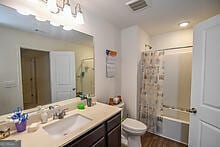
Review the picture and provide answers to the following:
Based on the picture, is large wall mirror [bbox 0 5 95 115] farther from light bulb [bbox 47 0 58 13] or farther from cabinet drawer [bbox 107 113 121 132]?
cabinet drawer [bbox 107 113 121 132]

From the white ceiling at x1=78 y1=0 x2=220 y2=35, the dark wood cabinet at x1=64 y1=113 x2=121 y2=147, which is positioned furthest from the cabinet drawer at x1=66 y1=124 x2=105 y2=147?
the white ceiling at x1=78 y1=0 x2=220 y2=35

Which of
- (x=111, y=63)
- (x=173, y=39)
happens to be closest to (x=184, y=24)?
(x=173, y=39)

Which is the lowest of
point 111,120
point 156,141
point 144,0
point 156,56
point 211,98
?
point 156,141

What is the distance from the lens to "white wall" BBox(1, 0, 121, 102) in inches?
70.7

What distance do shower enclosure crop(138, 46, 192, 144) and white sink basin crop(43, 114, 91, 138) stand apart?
1.50 metres

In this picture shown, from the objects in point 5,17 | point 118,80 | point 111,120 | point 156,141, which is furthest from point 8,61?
point 156,141

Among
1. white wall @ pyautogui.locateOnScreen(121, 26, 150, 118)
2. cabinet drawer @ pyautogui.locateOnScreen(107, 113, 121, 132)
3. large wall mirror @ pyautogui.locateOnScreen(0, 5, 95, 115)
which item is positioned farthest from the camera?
white wall @ pyautogui.locateOnScreen(121, 26, 150, 118)

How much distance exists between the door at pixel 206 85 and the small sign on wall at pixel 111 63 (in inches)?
51.1

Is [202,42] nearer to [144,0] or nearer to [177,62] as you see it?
[144,0]

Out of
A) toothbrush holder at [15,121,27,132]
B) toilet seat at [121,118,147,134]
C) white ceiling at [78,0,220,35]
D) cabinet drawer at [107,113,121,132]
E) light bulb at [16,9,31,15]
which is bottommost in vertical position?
toilet seat at [121,118,147,134]

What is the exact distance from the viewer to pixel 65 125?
1.25m

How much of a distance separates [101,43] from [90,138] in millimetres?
1487

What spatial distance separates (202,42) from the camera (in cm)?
135

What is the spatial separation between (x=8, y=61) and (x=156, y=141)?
250 centimetres
